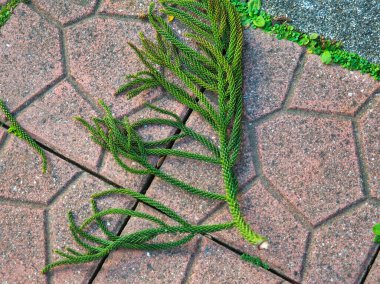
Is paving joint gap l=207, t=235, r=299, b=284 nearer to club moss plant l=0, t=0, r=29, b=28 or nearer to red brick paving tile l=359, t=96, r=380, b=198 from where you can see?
red brick paving tile l=359, t=96, r=380, b=198

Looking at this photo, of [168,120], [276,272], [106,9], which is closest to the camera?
[276,272]

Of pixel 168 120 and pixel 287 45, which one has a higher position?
pixel 287 45

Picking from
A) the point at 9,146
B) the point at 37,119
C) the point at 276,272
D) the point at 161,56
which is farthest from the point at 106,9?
the point at 276,272

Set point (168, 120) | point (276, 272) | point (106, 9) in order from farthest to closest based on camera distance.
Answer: point (106, 9), point (168, 120), point (276, 272)

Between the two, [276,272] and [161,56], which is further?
[161,56]

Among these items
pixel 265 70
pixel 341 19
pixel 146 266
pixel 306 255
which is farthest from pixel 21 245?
pixel 341 19

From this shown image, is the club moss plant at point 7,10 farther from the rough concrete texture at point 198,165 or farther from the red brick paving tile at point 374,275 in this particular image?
the red brick paving tile at point 374,275

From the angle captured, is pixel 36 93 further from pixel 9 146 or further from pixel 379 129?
pixel 379 129
